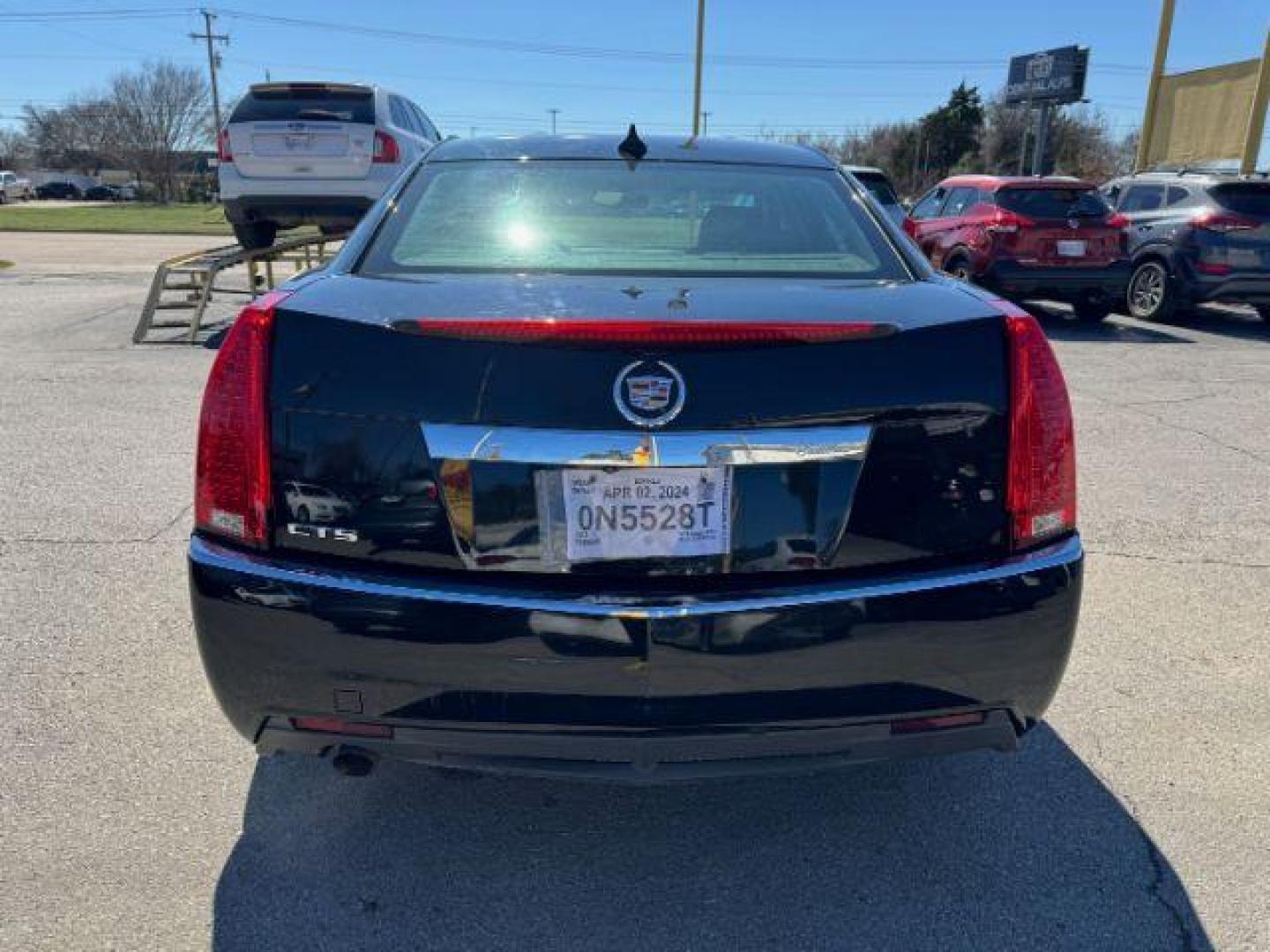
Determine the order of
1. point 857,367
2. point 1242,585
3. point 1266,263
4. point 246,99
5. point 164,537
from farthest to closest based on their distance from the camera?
point 1266,263
point 246,99
point 164,537
point 1242,585
point 857,367

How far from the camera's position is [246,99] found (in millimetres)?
10125

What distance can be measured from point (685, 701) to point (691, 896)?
0.63 meters

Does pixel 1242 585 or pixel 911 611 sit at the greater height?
pixel 911 611

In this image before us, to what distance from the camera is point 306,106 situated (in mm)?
10094

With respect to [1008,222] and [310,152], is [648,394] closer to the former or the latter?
[310,152]

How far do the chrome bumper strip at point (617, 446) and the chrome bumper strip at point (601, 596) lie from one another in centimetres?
27

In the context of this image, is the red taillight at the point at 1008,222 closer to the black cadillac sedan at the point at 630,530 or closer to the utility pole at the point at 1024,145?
the black cadillac sedan at the point at 630,530

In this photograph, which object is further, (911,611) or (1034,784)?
(1034,784)

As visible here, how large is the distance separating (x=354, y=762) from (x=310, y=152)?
9.15 meters

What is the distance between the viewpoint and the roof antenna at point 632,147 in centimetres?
317

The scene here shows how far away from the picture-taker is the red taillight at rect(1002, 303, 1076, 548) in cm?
205

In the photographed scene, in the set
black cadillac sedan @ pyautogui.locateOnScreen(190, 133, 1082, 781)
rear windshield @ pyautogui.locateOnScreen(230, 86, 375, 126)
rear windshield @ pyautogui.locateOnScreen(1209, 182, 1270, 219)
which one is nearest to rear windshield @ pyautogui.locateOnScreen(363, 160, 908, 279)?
black cadillac sedan @ pyautogui.locateOnScreen(190, 133, 1082, 781)

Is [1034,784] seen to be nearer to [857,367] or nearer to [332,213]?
[857,367]

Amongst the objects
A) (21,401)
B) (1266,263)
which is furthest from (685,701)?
(1266,263)
